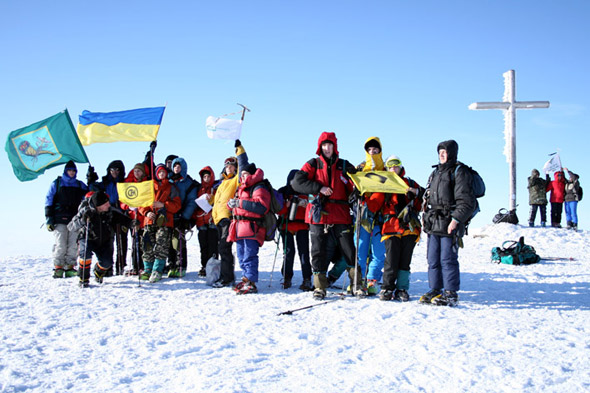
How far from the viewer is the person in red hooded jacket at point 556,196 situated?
16.7 meters

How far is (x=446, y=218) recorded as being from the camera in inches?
228

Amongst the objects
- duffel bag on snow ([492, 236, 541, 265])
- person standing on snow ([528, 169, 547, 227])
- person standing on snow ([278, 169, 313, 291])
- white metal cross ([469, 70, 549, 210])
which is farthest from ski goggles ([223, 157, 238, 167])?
person standing on snow ([528, 169, 547, 227])

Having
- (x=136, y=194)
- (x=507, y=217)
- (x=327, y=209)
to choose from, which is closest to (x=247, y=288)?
(x=327, y=209)

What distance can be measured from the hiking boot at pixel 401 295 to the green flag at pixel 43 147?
599cm

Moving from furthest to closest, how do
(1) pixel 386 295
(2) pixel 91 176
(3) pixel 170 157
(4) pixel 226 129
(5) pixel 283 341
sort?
(3) pixel 170 157 < (2) pixel 91 176 < (4) pixel 226 129 < (1) pixel 386 295 < (5) pixel 283 341

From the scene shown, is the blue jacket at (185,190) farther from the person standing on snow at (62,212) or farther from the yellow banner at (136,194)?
the person standing on snow at (62,212)

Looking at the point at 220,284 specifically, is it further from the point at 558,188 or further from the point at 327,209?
the point at 558,188

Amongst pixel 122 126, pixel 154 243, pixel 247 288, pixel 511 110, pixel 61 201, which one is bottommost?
pixel 247 288

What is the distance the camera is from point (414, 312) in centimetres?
534

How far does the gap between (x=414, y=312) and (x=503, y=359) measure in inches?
62.1

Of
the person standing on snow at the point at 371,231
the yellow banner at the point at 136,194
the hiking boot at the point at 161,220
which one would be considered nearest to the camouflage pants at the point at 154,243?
the hiking boot at the point at 161,220

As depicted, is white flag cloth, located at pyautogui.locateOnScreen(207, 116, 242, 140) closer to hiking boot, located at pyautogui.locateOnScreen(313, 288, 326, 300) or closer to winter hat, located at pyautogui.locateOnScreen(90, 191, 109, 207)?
winter hat, located at pyautogui.locateOnScreen(90, 191, 109, 207)

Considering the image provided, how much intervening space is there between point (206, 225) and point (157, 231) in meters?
1.07

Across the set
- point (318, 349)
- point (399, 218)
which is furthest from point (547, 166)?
point (318, 349)
